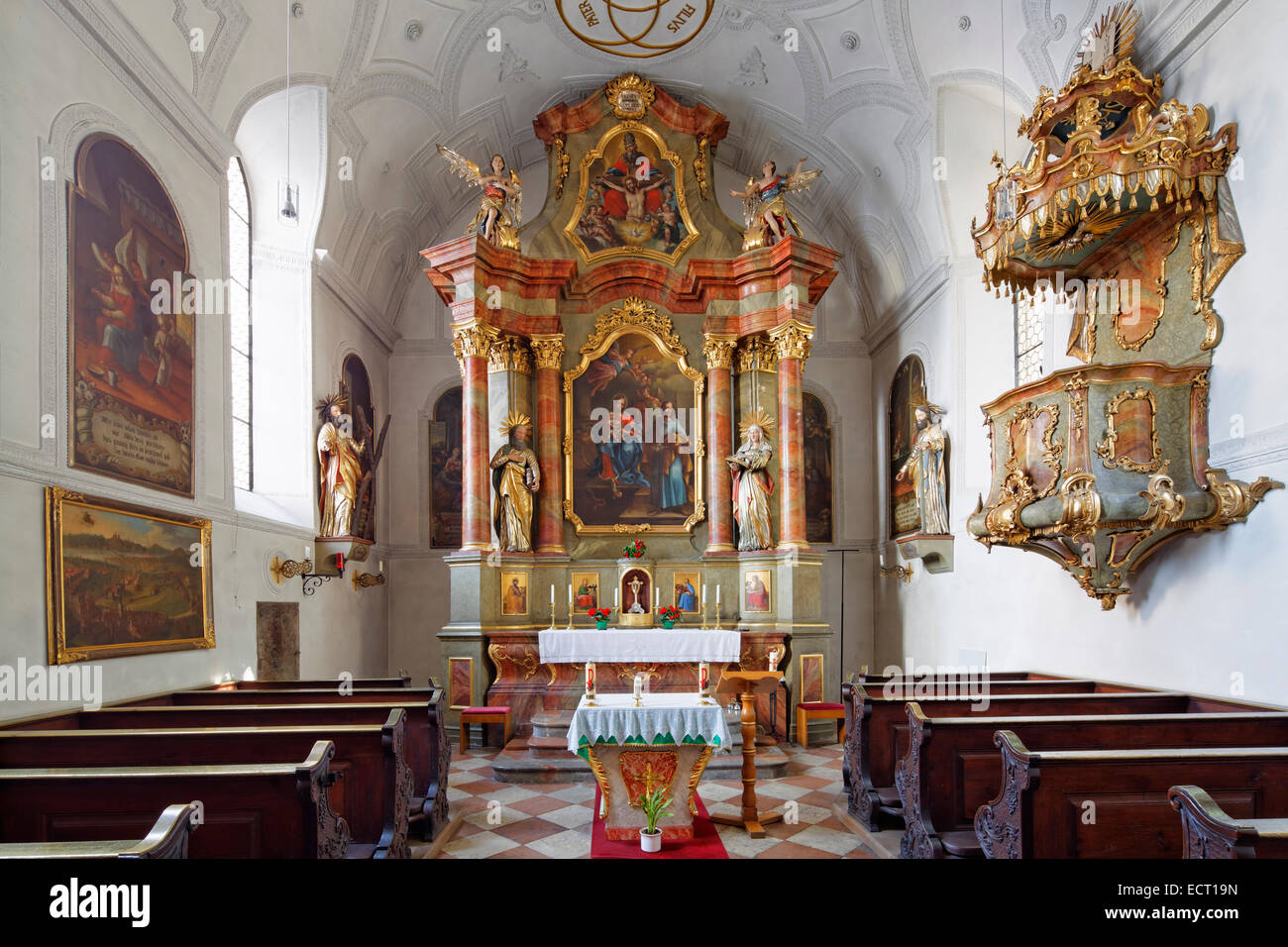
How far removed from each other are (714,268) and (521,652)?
610 centimetres

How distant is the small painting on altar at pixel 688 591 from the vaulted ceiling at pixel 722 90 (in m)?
5.54

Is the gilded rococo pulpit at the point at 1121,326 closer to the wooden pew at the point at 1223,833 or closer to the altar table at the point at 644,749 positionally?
the altar table at the point at 644,749

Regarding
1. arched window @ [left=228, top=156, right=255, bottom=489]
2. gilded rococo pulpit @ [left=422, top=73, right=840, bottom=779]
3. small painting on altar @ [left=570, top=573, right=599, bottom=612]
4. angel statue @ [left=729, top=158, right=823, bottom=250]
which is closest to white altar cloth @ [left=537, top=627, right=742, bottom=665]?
gilded rococo pulpit @ [left=422, top=73, right=840, bottom=779]

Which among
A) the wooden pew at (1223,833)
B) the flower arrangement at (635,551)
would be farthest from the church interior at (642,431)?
the flower arrangement at (635,551)

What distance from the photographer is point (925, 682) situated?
786 centimetres

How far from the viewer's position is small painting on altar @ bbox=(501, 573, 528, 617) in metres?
11.8

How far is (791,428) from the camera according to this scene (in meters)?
12.1

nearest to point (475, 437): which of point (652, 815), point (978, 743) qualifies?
point (652, 815)

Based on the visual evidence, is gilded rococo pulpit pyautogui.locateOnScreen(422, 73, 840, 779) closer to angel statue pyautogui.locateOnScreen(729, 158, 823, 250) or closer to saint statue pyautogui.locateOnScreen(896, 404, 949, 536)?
angel statue pyautogui.locateOnScreen(729, 158, 823, 250)

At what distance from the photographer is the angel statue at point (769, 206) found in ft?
40.8

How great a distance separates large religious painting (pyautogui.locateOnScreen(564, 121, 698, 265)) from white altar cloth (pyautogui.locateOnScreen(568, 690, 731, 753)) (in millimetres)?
8407

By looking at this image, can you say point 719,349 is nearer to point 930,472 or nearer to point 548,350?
point 548,350

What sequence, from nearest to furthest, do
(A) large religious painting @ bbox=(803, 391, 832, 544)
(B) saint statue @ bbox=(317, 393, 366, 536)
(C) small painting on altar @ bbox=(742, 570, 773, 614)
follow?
(B) saint statue @ bbox=(317, 393, 366, 536)
(C) small painting on altar @ bbox=(742, 570, 773, 614)
(A) large religious painting @ bbox=(803, 391, 832, 544)
